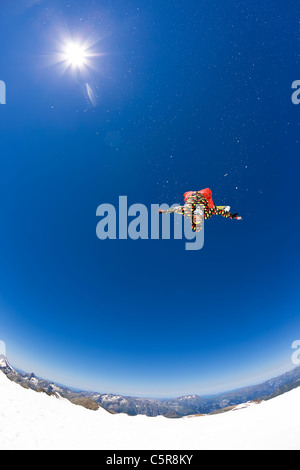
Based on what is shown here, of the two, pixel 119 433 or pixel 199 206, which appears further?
pixel 119 433

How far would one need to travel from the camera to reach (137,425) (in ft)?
47.1

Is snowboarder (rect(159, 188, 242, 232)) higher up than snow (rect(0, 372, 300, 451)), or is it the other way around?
snowboarder (rect(159, 188, 242, 232))

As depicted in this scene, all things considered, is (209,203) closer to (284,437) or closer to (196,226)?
(196,226)

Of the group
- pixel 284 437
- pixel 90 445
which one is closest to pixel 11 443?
pixel 90 445

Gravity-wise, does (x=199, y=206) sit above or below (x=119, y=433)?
above

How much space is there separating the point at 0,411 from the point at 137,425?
942 cm

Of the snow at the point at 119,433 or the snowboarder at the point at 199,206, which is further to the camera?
the snowboarder at the point at 199,206

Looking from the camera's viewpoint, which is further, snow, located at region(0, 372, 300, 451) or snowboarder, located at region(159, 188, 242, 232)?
snowboarder, located at region(159, 188, 242, 232)

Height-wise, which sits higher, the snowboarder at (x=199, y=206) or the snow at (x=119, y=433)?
the snowboarder at (x=199, y=206)
